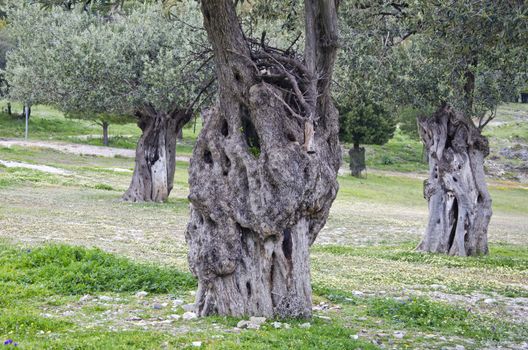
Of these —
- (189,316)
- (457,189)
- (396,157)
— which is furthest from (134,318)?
(396,157)

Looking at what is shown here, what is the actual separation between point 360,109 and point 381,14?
43.6m

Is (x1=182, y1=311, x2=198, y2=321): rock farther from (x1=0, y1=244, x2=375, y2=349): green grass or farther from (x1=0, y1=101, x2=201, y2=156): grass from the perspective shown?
(x1=0, y1=101, x2=201, y2=156): grass

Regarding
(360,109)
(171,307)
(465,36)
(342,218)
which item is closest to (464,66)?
(465,36)

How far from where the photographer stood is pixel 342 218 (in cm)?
3403

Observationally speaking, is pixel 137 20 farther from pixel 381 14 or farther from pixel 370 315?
pixel 370 315

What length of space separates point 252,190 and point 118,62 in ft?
74.7

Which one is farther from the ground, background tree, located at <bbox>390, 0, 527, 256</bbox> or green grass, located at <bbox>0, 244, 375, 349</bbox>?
background tree, located at <bbox>390, 0, 527, 256</bbox>

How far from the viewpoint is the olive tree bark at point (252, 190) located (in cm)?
1027

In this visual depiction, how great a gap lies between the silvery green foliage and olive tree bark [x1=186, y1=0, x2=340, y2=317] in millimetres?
19769

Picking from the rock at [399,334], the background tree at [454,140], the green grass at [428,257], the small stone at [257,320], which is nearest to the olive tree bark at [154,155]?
the green grass at [428,257]

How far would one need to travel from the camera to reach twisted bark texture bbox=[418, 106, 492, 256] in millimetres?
22141

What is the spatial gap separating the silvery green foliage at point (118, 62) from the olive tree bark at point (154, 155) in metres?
1.41

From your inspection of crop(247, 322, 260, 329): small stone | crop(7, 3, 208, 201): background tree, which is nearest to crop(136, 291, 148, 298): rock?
crop(247, 322, 260, 329): small stone

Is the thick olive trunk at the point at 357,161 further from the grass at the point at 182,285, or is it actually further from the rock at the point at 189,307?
the rock at the point at 189,307
